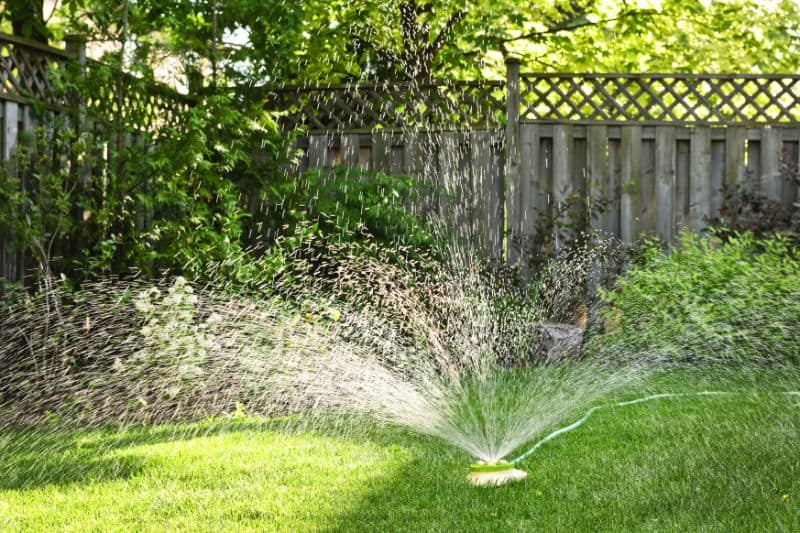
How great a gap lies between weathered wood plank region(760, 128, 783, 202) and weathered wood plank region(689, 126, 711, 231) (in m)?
0.55

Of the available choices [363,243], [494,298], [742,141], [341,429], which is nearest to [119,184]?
[363,243]

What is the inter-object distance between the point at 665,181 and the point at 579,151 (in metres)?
0.91

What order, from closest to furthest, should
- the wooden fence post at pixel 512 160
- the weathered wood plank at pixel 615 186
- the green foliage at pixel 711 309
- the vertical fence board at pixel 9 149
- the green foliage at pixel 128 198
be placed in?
1. the vertical fence board at pixel 9 149
2. the green foliage at pixel 128 198
3. the green foliage at pixel 711 309
4. the wooden fence post at pixel 512 160
5. the weathered wood plank at pixel 615 186

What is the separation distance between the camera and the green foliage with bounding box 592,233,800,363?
7559 millimetres

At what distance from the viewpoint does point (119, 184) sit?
7.00 m

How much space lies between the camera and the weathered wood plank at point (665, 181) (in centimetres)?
919

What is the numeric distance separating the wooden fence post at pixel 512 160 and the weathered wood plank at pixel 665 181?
139cm

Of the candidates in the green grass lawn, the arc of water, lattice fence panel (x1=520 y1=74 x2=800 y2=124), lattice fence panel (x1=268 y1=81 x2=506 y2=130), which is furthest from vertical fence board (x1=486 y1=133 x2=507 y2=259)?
the green grass lawn

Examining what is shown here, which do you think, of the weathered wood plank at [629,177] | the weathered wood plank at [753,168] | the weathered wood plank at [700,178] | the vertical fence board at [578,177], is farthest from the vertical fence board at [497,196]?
the weathered wood plank at [753,168]

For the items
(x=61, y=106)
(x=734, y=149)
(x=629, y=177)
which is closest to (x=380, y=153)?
(x=629, y=177)

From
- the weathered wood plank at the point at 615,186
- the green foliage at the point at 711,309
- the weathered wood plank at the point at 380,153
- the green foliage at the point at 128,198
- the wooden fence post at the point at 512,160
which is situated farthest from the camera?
the weathered wood plank at the point at 380,153

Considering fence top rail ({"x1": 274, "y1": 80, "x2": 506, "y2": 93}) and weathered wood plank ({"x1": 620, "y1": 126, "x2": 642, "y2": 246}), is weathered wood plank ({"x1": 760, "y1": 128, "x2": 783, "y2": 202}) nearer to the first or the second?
weathered wood plank ({"x1": 620, "y1": 126, "x2": 642, "y2": 246})

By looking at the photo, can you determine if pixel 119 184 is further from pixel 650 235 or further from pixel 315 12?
pixel 650 235

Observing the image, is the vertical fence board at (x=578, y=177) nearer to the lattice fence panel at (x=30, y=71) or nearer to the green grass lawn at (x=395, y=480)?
the green grass lawn at (x=395, y=480)
